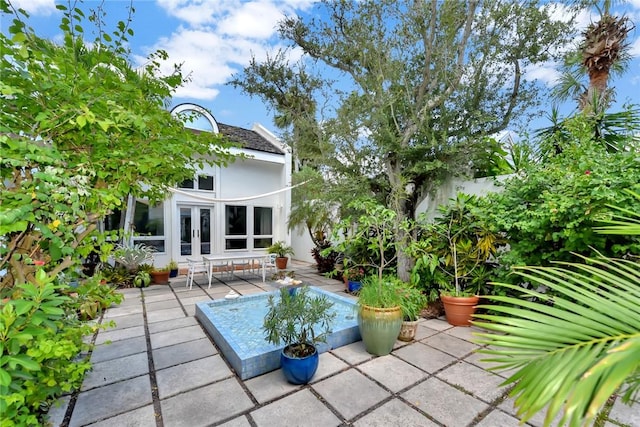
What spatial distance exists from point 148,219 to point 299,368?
7.90 metres

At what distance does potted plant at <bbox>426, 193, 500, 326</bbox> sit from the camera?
15.1 ft

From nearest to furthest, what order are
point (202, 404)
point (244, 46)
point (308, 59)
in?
point (202, 404) → point (308, 59) → point (244, 46)

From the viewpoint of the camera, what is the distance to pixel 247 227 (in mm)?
10445

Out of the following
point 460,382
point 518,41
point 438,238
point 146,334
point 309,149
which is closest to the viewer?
point 460,382

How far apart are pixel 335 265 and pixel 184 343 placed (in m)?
4.60

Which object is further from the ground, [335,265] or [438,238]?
[438,238]

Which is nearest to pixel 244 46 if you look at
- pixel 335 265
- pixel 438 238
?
pixel 335 265

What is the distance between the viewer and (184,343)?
3.88 m

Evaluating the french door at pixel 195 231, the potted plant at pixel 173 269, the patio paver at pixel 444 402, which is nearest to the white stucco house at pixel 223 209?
the french door at pixel 195 231

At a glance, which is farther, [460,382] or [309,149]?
[309,149]

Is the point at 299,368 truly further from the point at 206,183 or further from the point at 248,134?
the point at 248,134

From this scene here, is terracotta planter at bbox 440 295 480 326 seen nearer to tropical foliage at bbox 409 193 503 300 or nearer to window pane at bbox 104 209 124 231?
tropical foliage at bbox 409 193 503 300

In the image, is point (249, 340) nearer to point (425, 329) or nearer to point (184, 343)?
point (184, 343)

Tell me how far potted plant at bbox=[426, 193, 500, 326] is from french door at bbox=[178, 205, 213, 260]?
7345 millimetres
